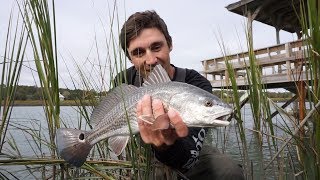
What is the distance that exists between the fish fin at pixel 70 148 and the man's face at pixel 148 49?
0.95m

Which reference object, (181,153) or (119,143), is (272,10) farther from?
(119,143)

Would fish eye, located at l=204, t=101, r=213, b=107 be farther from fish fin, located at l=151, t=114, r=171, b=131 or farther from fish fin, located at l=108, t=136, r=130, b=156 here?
fish fin, located at l=108, t=136, r=130, b=156

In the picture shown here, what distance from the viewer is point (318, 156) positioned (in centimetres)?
158

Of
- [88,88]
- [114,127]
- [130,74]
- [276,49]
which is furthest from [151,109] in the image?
[276,49]

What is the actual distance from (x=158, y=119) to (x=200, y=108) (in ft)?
0.75

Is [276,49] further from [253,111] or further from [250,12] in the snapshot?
[253,111]

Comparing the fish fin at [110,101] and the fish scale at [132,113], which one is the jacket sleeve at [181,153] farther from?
the fish fin at [110,101]

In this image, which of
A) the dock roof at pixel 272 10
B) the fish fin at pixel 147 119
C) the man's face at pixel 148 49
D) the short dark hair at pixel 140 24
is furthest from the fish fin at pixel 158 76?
the dock roof at pixel 272 10

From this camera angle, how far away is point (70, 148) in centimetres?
181

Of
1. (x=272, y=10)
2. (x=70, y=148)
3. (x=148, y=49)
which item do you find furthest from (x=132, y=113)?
(x=272, y=10)

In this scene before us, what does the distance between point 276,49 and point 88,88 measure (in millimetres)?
6814

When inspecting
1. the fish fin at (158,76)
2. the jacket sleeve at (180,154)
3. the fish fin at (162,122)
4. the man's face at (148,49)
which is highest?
the man's face at (148,49)

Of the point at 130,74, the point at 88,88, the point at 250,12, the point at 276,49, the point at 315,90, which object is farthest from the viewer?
the point at 250,12

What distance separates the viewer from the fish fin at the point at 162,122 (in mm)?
1687
